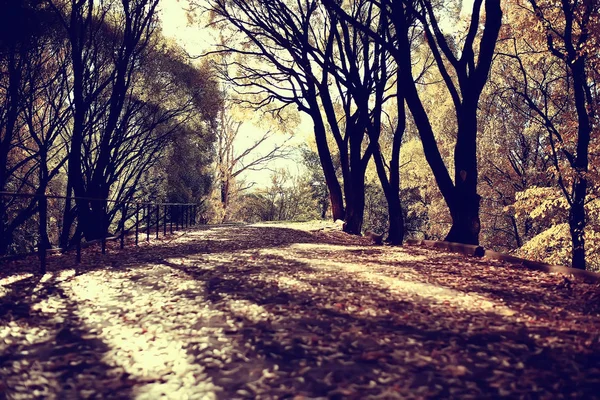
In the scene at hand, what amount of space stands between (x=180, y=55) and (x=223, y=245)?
398 inches

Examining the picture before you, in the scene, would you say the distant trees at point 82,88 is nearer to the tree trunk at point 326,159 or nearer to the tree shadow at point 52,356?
the tree shadow at point 52,356

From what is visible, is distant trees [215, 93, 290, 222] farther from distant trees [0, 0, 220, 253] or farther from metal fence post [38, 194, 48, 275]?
metal fence post [38, 194, 48, 275]

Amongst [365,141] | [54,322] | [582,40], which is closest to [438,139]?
[365,141]

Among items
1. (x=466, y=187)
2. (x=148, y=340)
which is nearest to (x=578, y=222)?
(x=466, y=187)

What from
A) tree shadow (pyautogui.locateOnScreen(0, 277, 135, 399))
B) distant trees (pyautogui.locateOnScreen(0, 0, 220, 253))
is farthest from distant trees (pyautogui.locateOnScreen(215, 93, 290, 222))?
tree shadow (pyautogui.locateOnScreen(0, 277, 135, 399))

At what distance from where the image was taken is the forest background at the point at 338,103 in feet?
36.1

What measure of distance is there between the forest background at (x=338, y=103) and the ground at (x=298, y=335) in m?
4.94

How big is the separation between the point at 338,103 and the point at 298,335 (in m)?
19.1

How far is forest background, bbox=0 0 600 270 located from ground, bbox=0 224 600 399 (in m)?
4.94

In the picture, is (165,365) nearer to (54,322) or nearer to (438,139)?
(54,322)

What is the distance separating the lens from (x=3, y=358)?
11.6ft

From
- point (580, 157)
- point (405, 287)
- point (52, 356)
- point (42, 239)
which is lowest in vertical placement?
point (52, 356)

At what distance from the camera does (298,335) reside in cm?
388

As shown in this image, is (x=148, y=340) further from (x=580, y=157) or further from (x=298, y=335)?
(x=580, y=157)
